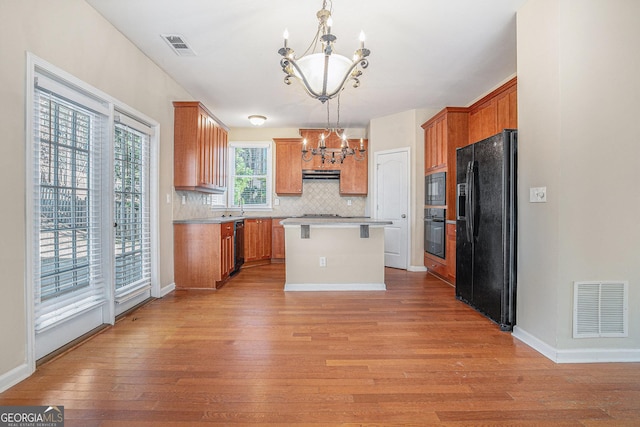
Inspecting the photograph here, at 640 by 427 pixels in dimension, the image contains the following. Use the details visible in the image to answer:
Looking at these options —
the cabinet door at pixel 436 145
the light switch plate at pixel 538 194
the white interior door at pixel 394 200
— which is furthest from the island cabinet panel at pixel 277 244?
the light switch plate at pixel 538 194

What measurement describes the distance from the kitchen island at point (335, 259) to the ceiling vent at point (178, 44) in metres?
2.24

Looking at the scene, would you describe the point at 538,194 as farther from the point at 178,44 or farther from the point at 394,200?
the point at 178,44

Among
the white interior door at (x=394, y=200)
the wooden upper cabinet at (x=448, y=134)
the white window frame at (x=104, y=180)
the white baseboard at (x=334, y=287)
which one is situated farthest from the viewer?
the white interior door at (x=394, y=200)

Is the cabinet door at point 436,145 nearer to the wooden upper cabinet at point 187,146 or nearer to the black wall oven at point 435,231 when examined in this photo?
the black wall oven at point 435,231

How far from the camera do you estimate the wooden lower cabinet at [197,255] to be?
389 centimetres

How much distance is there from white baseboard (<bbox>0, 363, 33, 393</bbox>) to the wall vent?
3578 mm

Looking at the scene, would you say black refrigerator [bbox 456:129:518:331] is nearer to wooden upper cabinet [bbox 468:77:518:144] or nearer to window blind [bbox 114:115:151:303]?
wooden upper cabinet [bbox 468:77:518:144]

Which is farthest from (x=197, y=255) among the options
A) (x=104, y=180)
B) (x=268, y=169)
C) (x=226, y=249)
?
(x=268, y=169)

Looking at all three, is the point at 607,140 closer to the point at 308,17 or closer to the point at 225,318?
the point at 308,17

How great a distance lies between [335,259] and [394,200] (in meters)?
1.98

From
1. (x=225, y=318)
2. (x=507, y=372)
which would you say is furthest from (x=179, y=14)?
(x=507, y=372)

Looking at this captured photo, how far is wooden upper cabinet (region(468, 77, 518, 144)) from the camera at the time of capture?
3240mm

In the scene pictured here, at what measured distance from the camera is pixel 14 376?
1.75 m

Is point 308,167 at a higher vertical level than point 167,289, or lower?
higher
